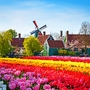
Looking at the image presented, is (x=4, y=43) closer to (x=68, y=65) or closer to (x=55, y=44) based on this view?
(x=55, y=44)

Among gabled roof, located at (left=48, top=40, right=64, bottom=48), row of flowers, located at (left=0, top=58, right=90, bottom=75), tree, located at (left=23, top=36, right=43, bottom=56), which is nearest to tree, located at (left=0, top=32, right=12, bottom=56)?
tree, located at (left=23, top=36, right=43, bottom=56)

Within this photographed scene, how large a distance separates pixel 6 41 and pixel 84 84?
36690 millimetres

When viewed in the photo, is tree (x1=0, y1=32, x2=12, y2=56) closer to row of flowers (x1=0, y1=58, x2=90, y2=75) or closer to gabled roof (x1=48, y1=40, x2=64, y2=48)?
gabled roof (x1=48, y1=40, x2=64, y2=48)

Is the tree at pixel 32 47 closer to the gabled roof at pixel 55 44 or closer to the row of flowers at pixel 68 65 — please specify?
the gabled roof at pixel 55 44

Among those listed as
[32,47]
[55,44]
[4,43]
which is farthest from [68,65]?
[55,44]

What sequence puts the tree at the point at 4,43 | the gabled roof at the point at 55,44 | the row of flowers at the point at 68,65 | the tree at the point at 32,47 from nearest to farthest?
the row of flowers at the point at 68,65
the tree at the point at 4,43
the tree at the point at 32,47
the gabled roof at the point at 55,44

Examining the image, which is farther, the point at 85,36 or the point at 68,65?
the point at 85,36

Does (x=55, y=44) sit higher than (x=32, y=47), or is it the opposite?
(x=55, y=44)

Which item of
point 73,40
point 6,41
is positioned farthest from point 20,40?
point 6,41

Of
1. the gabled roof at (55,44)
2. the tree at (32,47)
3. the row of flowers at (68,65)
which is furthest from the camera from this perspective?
the gabled roof at (55,44)


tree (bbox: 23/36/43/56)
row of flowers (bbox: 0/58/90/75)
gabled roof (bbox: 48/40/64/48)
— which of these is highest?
gabled roof (bbox: 48/40/64/48)

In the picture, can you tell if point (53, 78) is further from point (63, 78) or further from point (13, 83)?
point (13, 83)

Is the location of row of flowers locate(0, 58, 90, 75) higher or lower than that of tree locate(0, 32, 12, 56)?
lower

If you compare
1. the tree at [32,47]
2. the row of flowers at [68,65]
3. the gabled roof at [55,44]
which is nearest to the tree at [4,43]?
the tree at [32,47]
